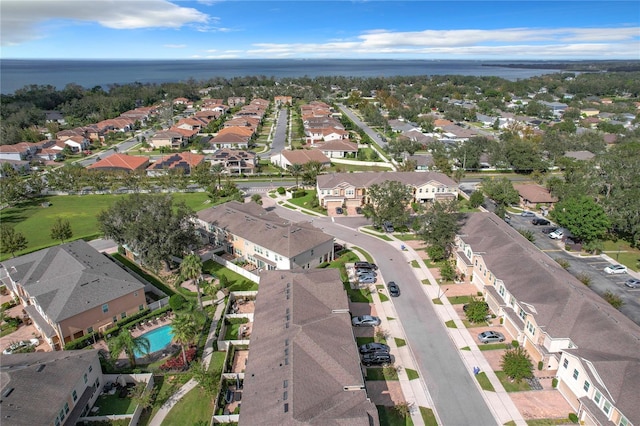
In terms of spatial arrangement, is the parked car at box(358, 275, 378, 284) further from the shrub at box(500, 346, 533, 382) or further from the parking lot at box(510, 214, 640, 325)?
the parking lot at box(510, 214, 640, 325)

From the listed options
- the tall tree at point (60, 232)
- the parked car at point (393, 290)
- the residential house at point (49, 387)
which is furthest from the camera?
the tall tree at point (60, 232)

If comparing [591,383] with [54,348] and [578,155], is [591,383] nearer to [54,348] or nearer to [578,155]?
[54,348]

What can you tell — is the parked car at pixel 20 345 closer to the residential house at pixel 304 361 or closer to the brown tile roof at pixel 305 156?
the residential house at pixel 304 361

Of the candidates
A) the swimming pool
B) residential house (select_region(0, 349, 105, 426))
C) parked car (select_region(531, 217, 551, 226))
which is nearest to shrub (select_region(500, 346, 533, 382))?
the swimming pool

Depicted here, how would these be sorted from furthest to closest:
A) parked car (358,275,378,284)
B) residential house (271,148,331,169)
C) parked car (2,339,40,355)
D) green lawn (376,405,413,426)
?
residential house (271,148,331,169), parked car (358,275,378,284), parked car (2,339,40,355), green lawn (376,405,413,426)

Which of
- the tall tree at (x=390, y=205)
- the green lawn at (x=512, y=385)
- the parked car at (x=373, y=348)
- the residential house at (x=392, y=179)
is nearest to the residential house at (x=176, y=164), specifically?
the residential house at (x=392, y=179)
